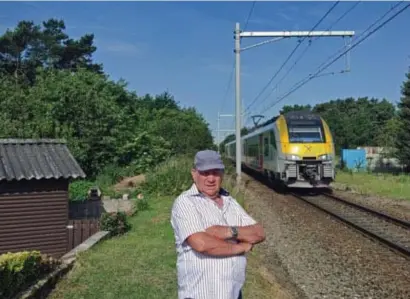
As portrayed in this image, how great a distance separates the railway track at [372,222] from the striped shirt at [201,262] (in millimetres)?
6572

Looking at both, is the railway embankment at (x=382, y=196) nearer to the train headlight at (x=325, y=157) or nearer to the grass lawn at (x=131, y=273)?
the train headlight at (x=325, y=157)

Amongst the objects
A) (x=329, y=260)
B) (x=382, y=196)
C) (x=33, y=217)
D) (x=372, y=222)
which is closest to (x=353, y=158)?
(x=382, y=196)

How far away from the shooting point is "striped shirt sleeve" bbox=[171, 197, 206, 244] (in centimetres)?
355

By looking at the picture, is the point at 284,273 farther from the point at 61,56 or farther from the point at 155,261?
the point at 61,56

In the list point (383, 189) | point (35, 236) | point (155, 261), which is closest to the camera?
point (155, 261)

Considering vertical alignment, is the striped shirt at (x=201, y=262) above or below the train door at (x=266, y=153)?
below

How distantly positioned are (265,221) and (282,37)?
871 cm

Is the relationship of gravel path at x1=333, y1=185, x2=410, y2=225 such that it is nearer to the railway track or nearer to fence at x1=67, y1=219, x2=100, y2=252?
the railway track

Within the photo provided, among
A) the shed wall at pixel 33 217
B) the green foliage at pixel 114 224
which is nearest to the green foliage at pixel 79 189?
the shed wall at pixel 33 217

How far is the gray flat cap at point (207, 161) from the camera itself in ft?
12.1

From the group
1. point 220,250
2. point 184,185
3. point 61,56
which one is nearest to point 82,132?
point 184,185

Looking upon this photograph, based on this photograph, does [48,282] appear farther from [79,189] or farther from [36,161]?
[79,189]

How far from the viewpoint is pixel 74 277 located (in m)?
7.51

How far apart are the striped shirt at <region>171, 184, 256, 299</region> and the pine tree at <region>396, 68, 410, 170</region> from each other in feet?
117
